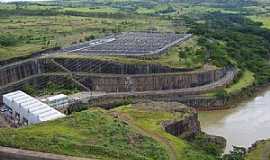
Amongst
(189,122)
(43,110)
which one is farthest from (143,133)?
(43,110)

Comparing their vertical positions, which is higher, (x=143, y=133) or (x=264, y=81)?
(x=143, y=133)

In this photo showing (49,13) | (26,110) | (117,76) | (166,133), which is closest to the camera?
(166,133)

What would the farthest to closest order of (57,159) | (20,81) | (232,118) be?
(20,81) → (232,118) → (57,159)

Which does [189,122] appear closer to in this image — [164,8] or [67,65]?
[67,65]

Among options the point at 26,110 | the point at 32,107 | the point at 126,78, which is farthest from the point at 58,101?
the point at 126,78

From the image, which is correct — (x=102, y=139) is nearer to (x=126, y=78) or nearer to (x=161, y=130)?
(x=161, y=130)

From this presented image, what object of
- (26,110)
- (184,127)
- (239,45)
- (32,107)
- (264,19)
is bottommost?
(264,19)
